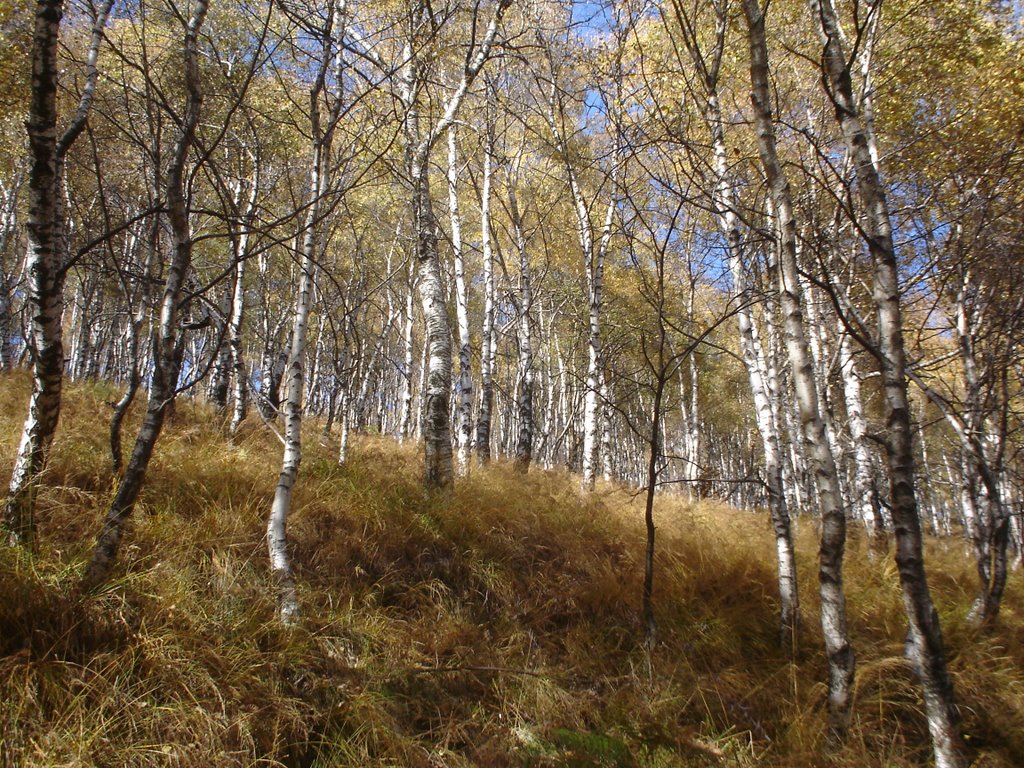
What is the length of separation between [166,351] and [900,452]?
157 inches

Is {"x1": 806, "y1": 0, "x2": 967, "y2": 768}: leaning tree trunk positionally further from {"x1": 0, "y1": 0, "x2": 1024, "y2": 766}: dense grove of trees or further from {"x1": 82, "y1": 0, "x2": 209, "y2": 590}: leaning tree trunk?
{"x1": 82, "y1": 0, "x2": 209, "y2": 590}: leaning tree trunk

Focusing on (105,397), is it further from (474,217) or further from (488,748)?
(474,217)

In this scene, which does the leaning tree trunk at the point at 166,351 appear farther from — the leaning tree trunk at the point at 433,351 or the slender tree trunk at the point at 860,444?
the slender tree trunk at the point at 860,444

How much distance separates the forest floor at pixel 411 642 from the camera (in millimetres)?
2205

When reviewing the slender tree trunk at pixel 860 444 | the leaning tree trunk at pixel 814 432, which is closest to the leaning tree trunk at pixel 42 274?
the leaning tree trunk at pixel 814 432

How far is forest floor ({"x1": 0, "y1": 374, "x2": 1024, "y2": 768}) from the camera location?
86.8 inches

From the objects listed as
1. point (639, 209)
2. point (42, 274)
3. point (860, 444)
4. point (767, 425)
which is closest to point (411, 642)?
point (42, 274)

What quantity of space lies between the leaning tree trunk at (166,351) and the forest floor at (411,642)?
178mm

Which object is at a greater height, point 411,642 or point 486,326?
point 486,326

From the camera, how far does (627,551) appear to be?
4.68 meters

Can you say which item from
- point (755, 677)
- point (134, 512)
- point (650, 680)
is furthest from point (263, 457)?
point (755, 677)

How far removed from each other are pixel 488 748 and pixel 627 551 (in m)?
A: 2.52

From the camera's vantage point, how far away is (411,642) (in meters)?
3.22

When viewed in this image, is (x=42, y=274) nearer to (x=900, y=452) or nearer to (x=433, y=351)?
(x=433, y=351)
